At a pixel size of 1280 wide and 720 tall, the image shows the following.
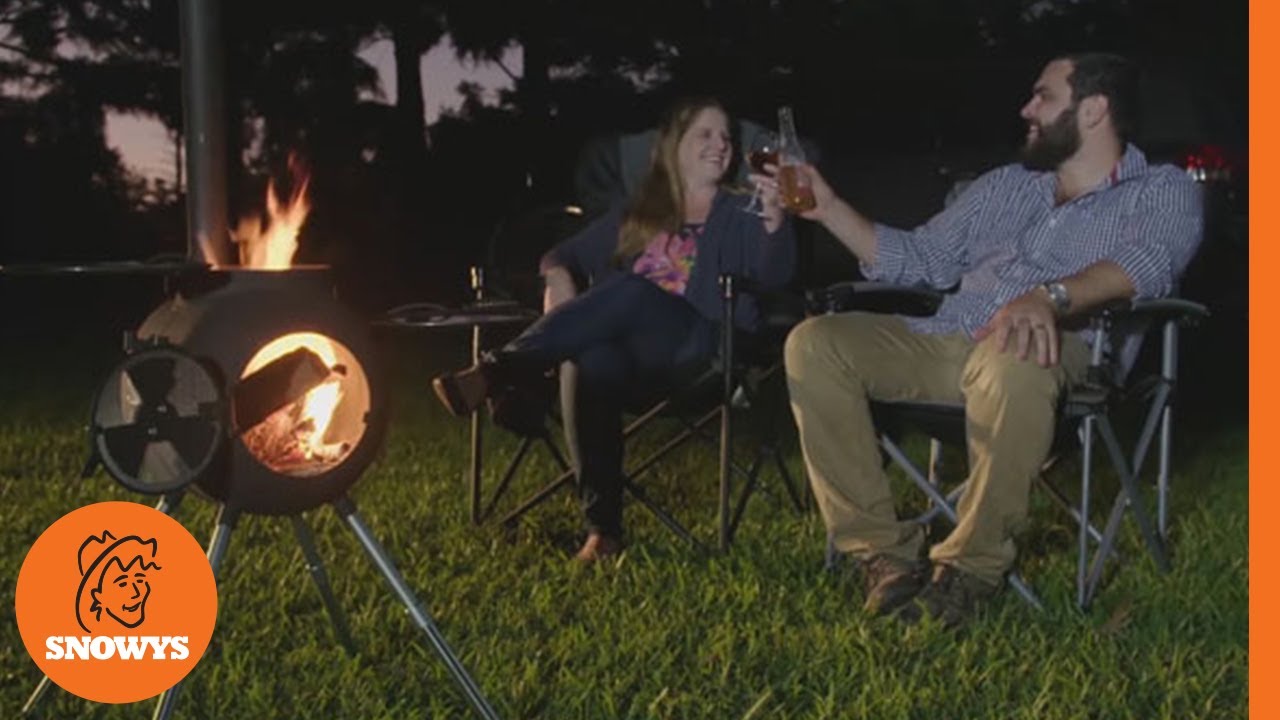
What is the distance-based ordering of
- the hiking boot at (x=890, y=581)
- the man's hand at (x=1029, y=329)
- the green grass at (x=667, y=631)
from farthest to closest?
the hiking boot at (x=890, y=581)
the man's hand at (x=1029, y=329)
the green grass at (x=667, y=631)

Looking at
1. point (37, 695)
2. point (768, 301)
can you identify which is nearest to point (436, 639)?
point (37, 695)

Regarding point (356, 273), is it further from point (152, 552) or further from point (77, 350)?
point (152, 552)

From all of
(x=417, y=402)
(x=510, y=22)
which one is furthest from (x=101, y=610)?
(x=510, y=22)

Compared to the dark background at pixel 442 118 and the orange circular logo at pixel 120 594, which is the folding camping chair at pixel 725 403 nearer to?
the orange circular logo at pixel 120 594

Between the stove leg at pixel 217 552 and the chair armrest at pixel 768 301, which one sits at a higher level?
the chair armrest at pixel 768 301

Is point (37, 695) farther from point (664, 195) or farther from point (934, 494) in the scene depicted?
point (664, 195)

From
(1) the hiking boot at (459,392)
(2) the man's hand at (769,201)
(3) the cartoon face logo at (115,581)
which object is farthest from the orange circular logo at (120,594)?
(2) the man's hand at (769,201)

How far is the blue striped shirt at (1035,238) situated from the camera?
3.25 meters

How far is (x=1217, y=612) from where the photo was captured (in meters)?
3.15

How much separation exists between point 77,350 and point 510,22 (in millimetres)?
6109

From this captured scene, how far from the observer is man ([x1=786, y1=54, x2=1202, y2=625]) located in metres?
3.07

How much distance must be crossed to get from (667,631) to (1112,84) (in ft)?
4.36

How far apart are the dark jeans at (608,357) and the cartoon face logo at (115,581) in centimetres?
127

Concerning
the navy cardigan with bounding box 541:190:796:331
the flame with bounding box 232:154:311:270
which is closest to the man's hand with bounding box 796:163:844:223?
the navy cardigan with bounding box 541:190:796:331
